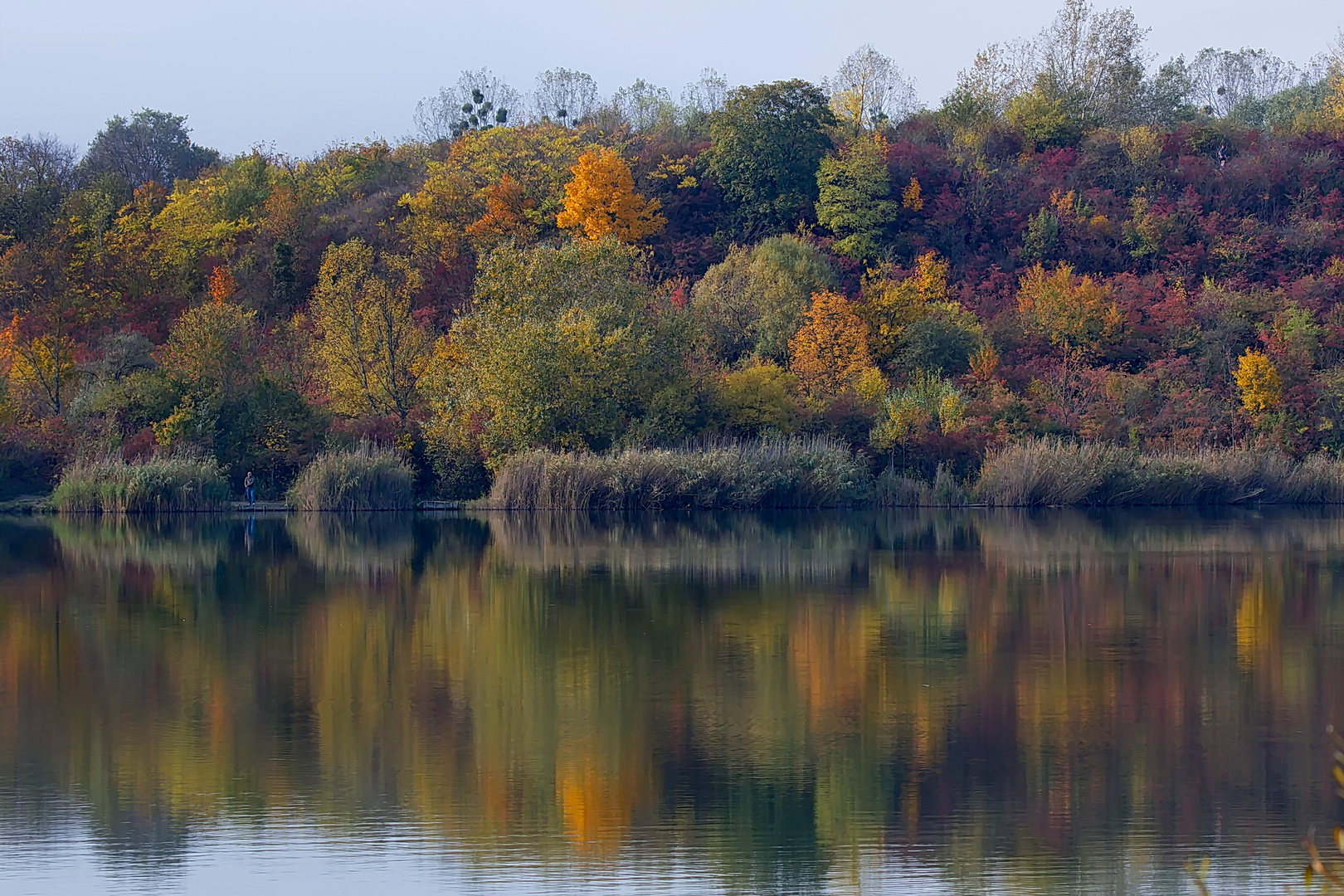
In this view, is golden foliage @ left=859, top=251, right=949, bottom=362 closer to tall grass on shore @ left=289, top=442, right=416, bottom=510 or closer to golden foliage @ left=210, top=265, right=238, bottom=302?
tall grass on shore @ left=289, top=442, right=416, bottom=510

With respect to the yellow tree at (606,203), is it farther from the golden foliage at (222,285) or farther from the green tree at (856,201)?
the golden foliage at (222,285)

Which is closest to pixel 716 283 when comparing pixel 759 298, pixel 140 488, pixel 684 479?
pixel 759 298

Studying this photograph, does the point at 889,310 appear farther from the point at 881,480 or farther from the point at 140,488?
the point at 140,488

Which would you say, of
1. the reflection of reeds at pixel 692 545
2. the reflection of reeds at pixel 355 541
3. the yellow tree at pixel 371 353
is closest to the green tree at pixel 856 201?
the yellow tree at pixel 371 353

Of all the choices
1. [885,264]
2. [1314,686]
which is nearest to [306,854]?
[1314,686]

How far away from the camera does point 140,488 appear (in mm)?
33438

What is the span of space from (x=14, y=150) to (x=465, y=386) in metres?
28.7

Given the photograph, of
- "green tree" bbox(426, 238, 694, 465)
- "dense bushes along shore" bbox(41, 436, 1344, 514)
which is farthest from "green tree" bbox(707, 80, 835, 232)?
"dense bushes along shore" bbox(41, 436, 1344, 514)

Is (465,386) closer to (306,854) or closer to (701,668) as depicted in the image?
(701,668)

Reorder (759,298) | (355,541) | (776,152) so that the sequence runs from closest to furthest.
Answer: (355,541)
(759,298)
(776,152)

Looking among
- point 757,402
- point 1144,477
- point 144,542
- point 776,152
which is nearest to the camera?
point 144,542

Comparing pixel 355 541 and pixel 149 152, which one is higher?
pixel 149 152

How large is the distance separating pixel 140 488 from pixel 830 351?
813 inches

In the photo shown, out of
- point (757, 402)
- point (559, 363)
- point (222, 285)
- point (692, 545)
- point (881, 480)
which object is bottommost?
point (692, 545)
